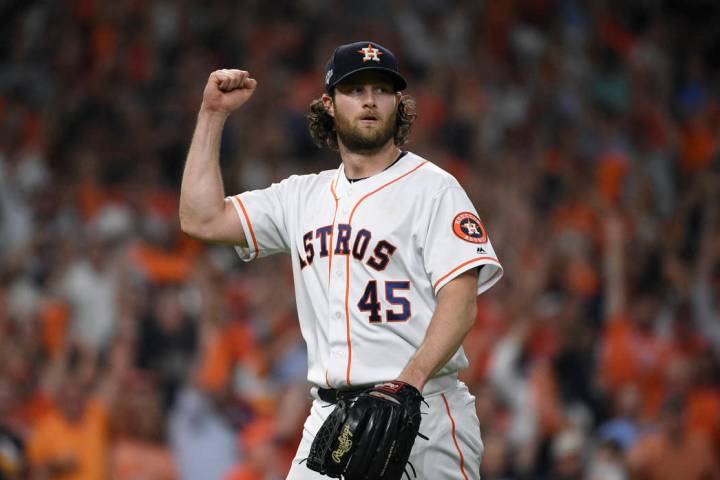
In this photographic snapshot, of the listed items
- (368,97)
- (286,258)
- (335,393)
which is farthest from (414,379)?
(286,258)

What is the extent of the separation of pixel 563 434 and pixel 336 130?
11.5ft

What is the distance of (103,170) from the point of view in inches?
350

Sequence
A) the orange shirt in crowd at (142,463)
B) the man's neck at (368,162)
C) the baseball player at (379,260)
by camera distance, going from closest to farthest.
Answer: the baseball player at (379,260) < the man's neck at (368,162) < the orange shirt in crowd at (142,463)

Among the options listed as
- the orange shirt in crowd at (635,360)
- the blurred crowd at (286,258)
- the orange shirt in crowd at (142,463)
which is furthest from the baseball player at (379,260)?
the orange shirt in crowd at (635,360)

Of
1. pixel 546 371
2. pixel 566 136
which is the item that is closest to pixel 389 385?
pixel 546 371

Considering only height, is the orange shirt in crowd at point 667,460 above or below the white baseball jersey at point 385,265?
below

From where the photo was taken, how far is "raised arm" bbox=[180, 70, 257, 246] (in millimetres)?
3467

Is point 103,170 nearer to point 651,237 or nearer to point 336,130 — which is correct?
point 651,237

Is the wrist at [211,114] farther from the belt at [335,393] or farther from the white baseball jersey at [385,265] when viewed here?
the belt at [335,393]

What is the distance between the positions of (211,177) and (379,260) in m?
0.66

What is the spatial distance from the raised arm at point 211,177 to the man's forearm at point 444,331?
795mm

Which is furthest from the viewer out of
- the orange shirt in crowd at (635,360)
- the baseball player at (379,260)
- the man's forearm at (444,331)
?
the orange shirt in crowd at (635,360)

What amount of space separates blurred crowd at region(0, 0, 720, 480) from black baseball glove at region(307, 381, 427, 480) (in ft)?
9.33

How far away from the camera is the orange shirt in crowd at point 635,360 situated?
7367 millimetres
